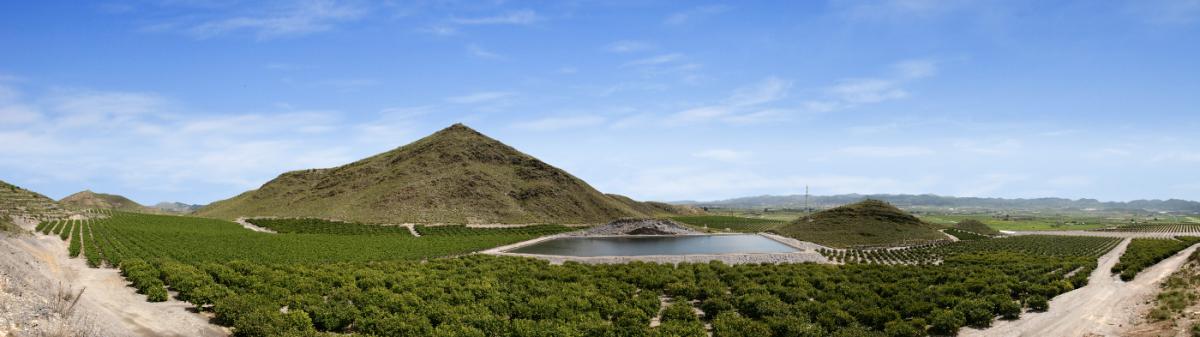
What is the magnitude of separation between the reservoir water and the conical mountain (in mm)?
59083

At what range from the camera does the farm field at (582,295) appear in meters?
28.3

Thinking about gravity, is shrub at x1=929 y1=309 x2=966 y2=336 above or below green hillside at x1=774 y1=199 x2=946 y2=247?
below

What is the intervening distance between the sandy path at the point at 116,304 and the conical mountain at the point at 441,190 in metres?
84.7

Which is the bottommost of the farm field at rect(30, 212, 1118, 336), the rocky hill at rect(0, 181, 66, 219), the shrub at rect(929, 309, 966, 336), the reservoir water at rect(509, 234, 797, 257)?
the shrub at rect(929, 309, 966, 336)

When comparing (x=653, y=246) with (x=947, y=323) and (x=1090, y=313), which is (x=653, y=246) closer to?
(x=947, y=323)

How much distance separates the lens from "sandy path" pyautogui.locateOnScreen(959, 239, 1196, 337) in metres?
30.2

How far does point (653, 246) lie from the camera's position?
7600 centimetres

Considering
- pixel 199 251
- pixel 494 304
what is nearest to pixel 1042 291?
pixel 494 304

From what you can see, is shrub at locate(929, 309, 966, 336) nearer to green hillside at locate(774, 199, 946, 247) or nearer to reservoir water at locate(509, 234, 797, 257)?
reservoir water at locate(509, 234, 797, 257)

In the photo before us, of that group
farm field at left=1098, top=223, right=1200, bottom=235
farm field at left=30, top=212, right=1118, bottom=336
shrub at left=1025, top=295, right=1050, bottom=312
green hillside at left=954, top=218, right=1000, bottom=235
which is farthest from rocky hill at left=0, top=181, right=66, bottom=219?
farm field at left=1098, top=223, right=1200, bottom=235

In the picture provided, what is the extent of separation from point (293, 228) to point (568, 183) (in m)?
82.7

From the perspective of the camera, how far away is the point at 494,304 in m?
32.7

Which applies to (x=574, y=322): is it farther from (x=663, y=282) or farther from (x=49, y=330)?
(x=49, y=330)

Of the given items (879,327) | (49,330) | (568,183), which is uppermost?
(568,183)
